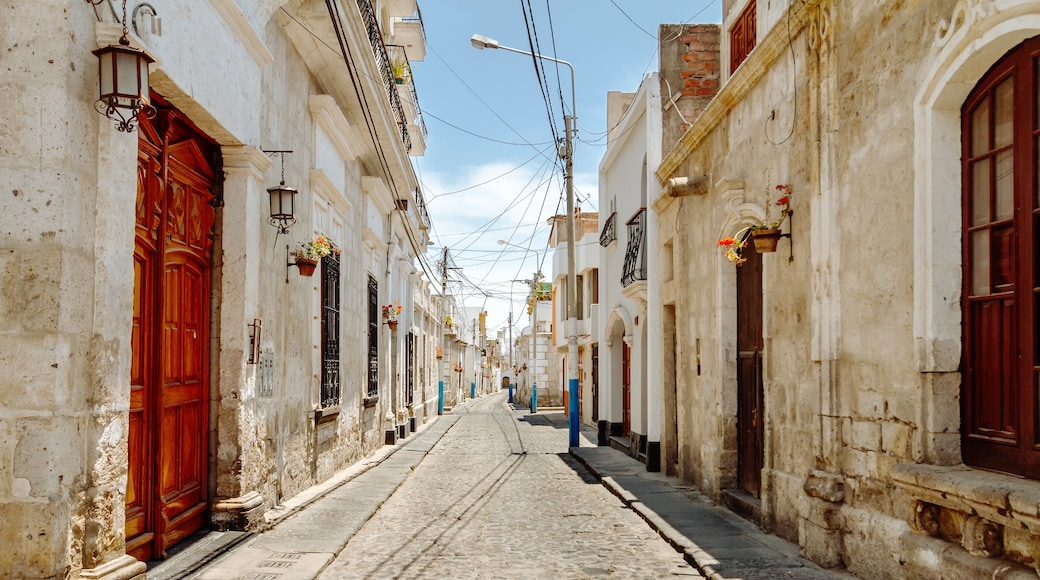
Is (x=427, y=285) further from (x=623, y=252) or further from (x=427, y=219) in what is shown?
(x=623, y=252)

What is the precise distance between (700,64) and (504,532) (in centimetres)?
782

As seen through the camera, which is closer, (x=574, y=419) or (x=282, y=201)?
(x=282, y=201)

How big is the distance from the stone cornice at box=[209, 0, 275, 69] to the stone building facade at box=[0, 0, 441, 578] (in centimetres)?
3

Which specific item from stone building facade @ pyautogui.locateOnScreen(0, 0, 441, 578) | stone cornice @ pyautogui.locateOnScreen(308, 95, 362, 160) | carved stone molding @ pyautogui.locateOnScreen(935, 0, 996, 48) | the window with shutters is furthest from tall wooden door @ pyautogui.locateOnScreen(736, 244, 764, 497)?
stone cornice @ pyautogui.locateOnScreen(308, 95, 362, 160)

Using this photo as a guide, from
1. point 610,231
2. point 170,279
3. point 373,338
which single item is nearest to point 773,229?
point 170,279

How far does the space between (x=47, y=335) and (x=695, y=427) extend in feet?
26.5

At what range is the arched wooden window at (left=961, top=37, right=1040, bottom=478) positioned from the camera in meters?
4.35

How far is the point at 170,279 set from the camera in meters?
6.11

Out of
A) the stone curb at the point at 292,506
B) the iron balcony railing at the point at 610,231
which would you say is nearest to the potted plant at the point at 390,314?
the stone curb at the point at 292,506

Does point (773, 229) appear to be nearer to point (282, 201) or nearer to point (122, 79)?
point (282, 201)

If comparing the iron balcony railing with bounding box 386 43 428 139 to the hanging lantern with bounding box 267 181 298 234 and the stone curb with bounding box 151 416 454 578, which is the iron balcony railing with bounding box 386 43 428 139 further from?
the hanging lantern with bounding box 267 181 298 234

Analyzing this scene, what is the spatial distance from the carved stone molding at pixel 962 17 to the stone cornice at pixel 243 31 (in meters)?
4.86

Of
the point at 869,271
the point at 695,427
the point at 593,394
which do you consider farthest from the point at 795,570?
the point at 593,394

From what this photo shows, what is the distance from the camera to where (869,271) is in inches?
224
